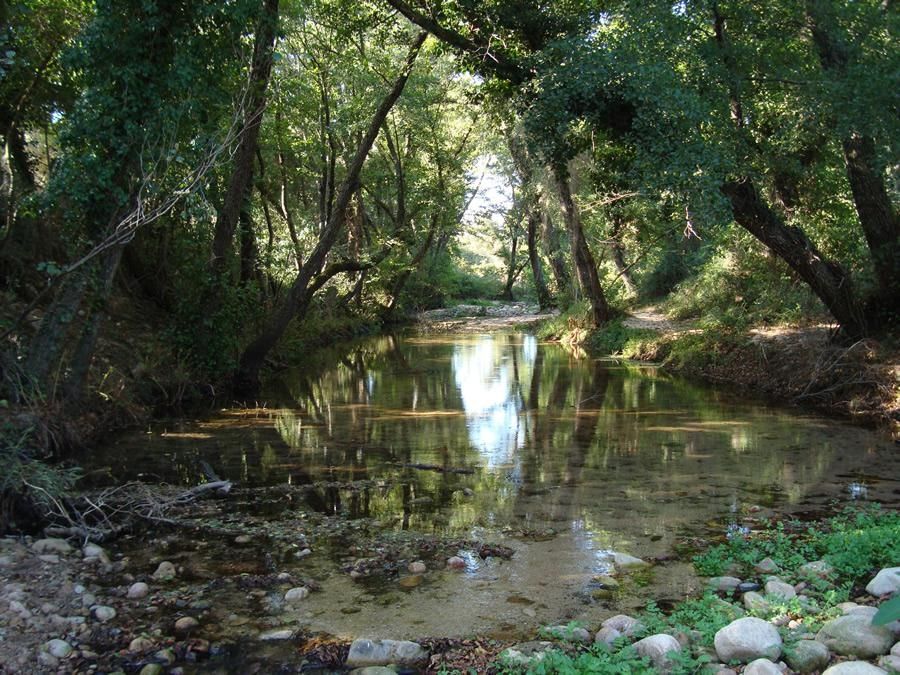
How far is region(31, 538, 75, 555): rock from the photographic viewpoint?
5231 mm

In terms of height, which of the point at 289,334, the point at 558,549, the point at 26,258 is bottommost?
the point at 558,549

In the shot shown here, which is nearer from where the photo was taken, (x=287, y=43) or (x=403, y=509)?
(x=403, y=509)

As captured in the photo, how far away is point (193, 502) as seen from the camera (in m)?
6.77

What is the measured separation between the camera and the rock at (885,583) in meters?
4.15

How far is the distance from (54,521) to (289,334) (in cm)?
1358

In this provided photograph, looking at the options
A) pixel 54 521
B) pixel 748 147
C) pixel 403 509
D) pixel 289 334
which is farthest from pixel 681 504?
pixel 289 334

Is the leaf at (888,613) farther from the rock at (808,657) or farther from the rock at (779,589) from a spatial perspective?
the rock at (779,589)

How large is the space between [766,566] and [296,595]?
10.7 feet

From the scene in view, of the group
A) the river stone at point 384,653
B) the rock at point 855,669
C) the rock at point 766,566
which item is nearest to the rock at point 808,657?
the rock at point 855,669

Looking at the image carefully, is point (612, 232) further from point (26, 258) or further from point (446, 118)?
point (26, 258)

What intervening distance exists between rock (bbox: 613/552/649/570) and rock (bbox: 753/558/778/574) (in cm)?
78

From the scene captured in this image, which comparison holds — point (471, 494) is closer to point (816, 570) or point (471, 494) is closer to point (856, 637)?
point (816, 570)

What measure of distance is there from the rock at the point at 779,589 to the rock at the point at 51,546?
16.4 feet

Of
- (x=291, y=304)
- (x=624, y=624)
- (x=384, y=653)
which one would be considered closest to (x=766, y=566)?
(x=624, y=624)
